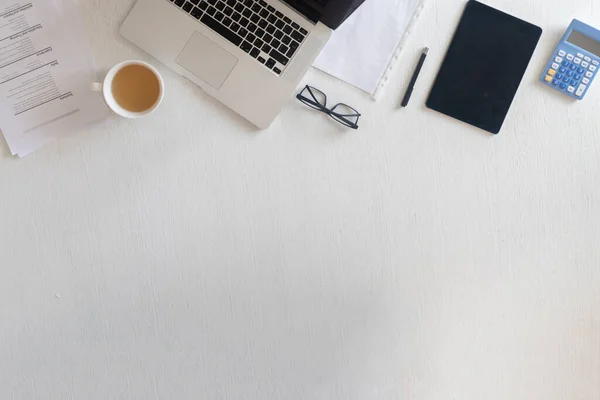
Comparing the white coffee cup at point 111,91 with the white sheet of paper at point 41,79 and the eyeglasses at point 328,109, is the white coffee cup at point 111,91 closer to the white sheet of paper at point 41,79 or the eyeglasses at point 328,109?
the white sheet of paper at point 41,79

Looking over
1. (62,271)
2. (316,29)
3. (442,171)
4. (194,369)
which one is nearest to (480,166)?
(442,171)

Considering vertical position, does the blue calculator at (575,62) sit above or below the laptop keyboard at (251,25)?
above

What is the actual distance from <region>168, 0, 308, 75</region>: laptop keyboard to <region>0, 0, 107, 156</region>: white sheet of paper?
0.17 meters

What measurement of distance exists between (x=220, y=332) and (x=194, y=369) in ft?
0.23

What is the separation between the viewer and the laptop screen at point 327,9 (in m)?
0.70

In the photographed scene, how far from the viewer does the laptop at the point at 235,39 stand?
727 mm

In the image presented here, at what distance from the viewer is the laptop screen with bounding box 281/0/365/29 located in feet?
2.29

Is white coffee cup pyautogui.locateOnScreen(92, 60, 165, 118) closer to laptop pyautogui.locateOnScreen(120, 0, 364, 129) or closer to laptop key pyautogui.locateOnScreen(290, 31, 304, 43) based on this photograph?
laptop pyautogui.locateOnScreen(120, 0, 364, 129)

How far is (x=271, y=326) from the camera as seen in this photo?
0.79 m

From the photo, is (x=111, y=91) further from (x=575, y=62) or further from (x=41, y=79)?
(x=575, y=62)

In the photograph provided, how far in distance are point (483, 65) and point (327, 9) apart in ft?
0.85

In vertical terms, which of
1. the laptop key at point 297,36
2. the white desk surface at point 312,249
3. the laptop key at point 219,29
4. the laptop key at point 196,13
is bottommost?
the white desk surface at point 312,249

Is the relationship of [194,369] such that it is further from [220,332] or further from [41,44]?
[41,44]

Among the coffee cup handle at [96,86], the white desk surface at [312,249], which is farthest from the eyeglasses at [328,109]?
the coffee cup handle at [96,86]
